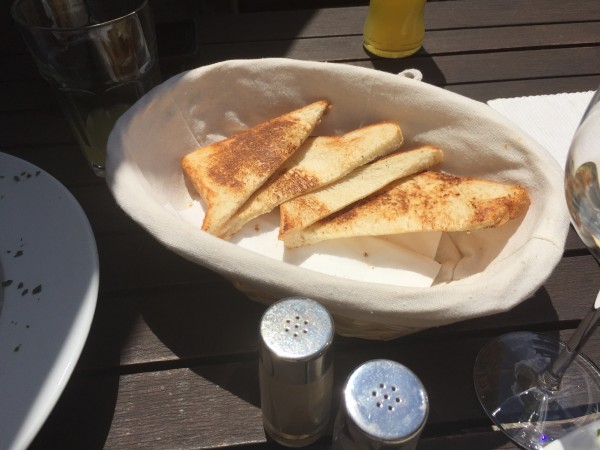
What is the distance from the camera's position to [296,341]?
1.53 ft

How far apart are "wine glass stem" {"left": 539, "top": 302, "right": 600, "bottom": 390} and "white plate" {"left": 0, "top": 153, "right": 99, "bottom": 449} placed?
20.7 inches

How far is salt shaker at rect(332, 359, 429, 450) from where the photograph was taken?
1.38 feet

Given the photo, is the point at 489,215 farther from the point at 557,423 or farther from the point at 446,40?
the point at 446,40

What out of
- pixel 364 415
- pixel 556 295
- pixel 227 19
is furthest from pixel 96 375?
pixel 227 19

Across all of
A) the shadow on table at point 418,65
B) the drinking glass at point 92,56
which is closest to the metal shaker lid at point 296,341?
the drinking glass at point 92,56

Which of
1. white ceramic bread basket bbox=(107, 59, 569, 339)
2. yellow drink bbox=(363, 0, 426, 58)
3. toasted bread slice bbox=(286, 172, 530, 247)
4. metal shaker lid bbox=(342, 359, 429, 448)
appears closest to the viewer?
metal shaker lid bbox=(342, 359, 429, 448)

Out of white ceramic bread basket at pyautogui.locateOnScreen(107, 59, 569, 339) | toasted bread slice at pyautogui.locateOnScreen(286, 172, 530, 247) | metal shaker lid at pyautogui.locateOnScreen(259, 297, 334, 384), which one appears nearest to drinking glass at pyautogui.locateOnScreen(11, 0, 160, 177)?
white ceramic bread basket at pyautogui.locateOnScreen(107, 59, 569, 339)

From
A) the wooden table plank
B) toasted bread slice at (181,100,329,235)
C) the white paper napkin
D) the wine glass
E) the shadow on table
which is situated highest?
toasted bread slice at (181,100,329,235)

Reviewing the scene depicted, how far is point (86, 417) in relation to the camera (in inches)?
22.8

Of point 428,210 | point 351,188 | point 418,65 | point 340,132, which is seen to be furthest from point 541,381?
point 418,65

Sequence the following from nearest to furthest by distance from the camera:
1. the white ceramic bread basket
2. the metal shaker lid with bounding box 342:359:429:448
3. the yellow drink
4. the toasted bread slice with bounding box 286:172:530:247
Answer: the metal shaker lid with bounding box 342:359:429:448 < the white ceramic bread basket < the toasted bread slice with bounding box 286:172:530:247 < the yellow drink

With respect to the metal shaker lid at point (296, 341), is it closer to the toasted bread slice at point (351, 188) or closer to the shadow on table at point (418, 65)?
the toasted bread slice at point (351, 188)

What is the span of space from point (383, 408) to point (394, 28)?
35.6 inches

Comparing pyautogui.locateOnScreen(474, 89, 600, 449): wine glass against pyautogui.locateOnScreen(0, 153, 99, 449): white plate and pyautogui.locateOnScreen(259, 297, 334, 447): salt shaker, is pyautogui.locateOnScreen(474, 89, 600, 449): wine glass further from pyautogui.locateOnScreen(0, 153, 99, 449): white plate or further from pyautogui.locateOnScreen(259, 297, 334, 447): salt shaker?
pyautogui.locateOnScreen(0, 153, 99, 449): white plate
